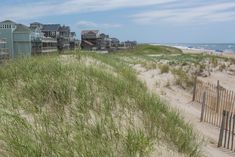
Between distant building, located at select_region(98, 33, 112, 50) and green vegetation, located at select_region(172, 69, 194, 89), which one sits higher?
green vegetation, located at select_region(172, 69, 194, 89)

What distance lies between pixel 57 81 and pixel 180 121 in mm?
2525

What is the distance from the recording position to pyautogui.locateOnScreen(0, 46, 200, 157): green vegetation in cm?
566

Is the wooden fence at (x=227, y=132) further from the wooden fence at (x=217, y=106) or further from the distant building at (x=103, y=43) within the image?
the distant building at (x=103, y=43)

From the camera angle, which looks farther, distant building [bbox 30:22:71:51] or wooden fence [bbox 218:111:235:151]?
distant building [bbox 30:22:71:51]

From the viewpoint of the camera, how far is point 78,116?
23.1 ft

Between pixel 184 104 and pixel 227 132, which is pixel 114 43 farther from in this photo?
pixel 227 132

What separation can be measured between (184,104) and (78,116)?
10.5 metres

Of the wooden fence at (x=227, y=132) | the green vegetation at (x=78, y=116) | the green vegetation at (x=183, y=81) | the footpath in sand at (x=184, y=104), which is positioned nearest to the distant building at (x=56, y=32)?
the footpath in sand at (x=184, y=104)

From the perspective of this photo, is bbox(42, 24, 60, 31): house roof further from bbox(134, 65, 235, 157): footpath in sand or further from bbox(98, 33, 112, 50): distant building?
bbox(134, 65, 235, 157): footpath in sand

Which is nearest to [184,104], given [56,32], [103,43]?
[56,32]

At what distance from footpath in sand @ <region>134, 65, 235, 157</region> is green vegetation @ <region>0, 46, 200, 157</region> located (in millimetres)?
1163

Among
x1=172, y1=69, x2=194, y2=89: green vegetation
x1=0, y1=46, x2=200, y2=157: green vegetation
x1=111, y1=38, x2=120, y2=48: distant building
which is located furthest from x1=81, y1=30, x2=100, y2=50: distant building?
x1=0, y1=46, x2=200, y2=157: green vegetation

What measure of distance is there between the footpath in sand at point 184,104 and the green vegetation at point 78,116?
1.16 meters

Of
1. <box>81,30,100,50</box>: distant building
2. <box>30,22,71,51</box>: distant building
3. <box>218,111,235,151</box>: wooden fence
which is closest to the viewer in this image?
<box>218,111,235,151</box>: wooden fence
